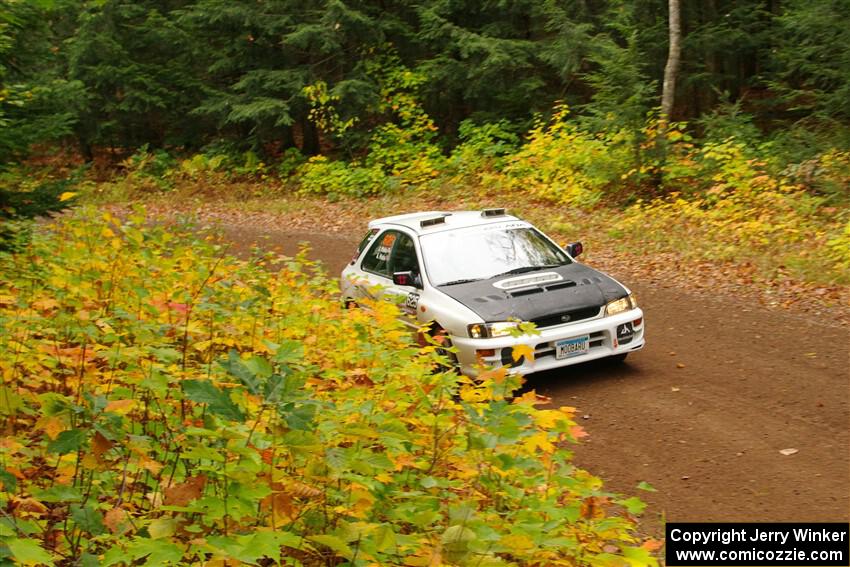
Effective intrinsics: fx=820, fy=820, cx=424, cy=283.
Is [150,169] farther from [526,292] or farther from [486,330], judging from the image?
[486,330]

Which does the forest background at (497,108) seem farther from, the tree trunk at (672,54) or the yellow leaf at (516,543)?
the yellow leaf at (516,543)

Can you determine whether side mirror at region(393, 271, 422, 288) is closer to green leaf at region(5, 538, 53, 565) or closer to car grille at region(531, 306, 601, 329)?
car grille at region(531, 306, 601, 329)

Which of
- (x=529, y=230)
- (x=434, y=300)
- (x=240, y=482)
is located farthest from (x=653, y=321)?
(x=240, y=482)

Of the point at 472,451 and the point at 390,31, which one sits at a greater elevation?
the point at 390,31

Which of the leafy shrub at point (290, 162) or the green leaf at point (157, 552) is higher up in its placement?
the leafy shrub at point (290, 162)

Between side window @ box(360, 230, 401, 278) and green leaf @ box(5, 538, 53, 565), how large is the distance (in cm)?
753

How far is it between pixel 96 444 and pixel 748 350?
810 centimetres

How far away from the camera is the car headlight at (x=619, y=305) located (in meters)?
8.89

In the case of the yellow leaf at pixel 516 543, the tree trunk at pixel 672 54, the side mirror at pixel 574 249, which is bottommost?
the yellow leaf at pixel 516 543

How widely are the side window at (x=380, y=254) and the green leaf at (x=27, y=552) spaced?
7525mm

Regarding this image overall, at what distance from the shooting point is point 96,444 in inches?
149

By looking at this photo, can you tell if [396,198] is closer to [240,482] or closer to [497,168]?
[497,168]

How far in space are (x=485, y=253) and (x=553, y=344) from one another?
65.1 inches

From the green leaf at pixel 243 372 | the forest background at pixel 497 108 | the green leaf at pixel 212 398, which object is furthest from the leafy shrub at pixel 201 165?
the green leaf at pixel 212 398
